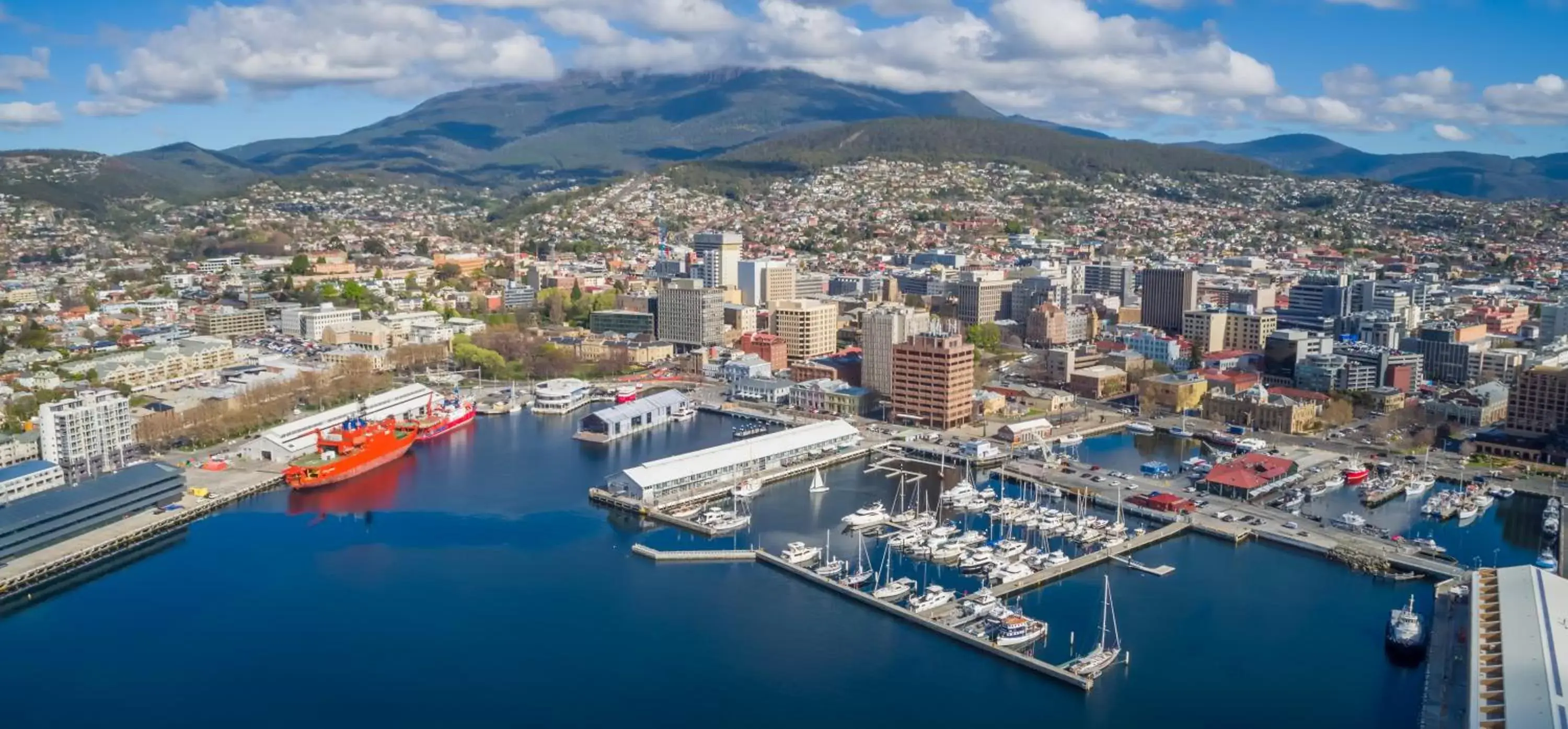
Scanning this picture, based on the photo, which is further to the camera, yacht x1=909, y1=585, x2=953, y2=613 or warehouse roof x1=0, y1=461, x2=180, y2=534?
warehouse roof x1=0, y1=461, x2=180, y2=534

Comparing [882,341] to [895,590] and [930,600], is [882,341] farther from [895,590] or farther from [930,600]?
[930,600]

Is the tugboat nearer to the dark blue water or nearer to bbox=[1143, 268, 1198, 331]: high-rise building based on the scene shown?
the dark blue water

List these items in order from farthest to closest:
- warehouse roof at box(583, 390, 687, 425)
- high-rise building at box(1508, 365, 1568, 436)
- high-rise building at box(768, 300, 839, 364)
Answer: high-rise building at box(768, 300, 839, 364) → warehouse roof at box(583, 390, 687, 425) → high-rise building at box(1508, 365, 1568, 436)

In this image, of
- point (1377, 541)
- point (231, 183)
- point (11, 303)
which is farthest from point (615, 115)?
point (1377, 541)

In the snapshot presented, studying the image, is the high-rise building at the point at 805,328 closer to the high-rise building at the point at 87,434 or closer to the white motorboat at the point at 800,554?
the white motorboat at the point at 800,554

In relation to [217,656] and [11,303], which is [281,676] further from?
[11,303]

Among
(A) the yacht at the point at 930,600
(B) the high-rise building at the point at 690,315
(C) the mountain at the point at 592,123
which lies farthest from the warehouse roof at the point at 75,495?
(C) the mountain at the point at 592,123

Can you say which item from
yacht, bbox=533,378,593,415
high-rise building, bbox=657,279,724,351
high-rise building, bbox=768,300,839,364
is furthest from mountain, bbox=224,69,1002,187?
yacht, bbox=533,378,593,415
